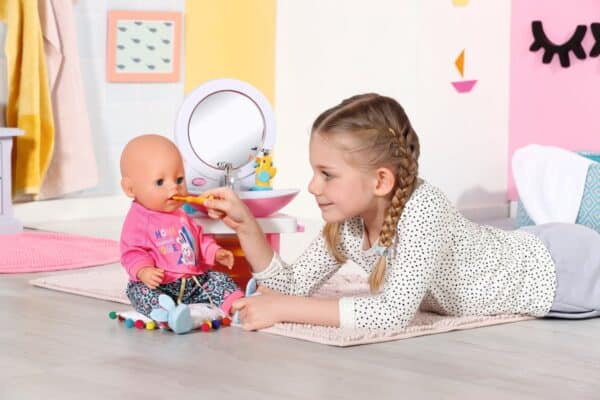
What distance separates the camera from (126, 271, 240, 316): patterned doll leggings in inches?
80.7

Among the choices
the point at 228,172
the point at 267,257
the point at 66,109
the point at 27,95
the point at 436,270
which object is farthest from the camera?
the point at 66,109

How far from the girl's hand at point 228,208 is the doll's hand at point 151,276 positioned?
0.18 m

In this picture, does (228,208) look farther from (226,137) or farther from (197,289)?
(226,137)

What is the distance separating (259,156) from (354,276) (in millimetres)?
403

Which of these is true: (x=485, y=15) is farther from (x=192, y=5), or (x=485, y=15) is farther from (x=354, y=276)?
(x=354, y=276)

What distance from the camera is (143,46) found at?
3.81 m

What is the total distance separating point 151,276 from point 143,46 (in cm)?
197

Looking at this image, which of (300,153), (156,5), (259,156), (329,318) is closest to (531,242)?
(329,318)

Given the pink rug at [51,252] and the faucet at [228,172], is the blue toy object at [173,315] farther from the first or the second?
the pink rug at [51,252]

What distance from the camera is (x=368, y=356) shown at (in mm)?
1789

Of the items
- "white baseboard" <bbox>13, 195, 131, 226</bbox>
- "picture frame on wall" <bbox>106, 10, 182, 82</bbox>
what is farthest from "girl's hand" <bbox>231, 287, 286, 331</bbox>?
"picture frame on wall" <bbox>106, 10, 182, 82</bbox>

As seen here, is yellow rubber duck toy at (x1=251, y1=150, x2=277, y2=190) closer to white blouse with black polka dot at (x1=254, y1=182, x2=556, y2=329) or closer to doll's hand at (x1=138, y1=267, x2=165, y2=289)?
white blouse with black polka dot at (x1=254, y1=182, x2=556, y2=329)

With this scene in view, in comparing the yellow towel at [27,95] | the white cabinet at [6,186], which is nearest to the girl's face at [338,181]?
the white cabinet at [6,186]

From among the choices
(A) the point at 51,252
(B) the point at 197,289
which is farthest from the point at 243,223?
(A) the point at 51,252
